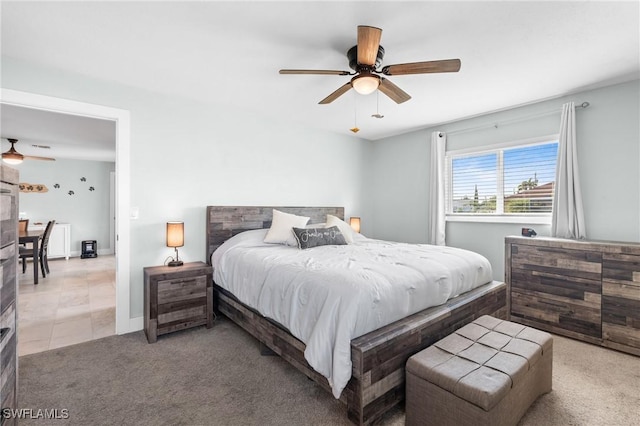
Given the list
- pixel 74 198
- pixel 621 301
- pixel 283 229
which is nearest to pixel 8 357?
pixel 283 229

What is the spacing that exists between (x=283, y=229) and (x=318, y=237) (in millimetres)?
459

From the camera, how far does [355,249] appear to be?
3211 mm

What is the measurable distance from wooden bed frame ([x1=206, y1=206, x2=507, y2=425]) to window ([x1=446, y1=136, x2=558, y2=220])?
59.1 inches

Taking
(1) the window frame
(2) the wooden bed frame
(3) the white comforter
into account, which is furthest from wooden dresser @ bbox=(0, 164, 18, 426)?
(1) the window frame

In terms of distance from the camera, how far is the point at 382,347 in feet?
5.68

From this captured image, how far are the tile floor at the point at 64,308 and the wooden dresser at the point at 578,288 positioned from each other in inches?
175

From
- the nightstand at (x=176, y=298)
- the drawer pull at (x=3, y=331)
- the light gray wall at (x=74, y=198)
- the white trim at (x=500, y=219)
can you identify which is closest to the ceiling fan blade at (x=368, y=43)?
the drawer pull at (x=3, y=331)

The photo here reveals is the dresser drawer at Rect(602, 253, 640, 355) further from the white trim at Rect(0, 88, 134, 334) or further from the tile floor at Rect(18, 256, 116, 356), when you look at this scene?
the tile floor at Rect(18, 256, 116, 356)

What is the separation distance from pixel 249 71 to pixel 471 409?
3.02 m

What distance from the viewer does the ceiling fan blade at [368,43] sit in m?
1.80

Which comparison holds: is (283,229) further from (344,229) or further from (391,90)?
(391,90)

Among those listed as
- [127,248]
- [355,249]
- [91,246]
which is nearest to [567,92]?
[355,249]

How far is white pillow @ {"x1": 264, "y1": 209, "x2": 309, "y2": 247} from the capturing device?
3.48 metres

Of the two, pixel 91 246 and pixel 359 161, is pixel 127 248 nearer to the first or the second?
pixel 359 161
